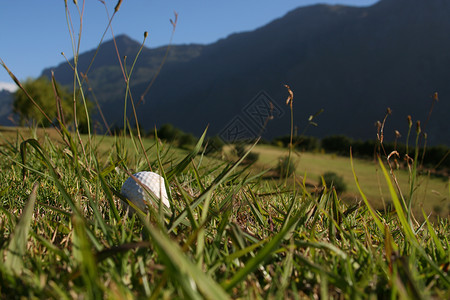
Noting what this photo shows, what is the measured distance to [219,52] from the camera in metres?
122

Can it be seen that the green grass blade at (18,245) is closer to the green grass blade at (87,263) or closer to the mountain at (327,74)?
the green grass blade at (87,263)

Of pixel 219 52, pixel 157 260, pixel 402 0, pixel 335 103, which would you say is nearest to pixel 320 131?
pixel 335 103

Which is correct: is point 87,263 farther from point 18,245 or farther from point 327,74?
point 327,74

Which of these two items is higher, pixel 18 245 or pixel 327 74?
pixel 327 74

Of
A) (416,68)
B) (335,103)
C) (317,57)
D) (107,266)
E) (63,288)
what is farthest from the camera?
(317,57)

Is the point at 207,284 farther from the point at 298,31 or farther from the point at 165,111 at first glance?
the point at 298,31

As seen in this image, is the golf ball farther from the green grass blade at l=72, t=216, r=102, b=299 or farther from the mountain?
the mountain

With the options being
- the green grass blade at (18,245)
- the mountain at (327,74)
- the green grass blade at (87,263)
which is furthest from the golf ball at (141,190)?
the mountain at (327,74)

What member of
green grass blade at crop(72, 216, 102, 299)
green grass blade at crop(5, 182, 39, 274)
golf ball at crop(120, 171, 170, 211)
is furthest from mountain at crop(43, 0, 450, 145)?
green grass blade at crop(72, 216, 102, 299)

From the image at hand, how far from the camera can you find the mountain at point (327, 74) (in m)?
65.6

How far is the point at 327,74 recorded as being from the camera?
82.4m

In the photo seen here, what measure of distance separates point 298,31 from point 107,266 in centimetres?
11563

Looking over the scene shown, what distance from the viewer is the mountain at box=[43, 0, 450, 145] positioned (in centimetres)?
6556

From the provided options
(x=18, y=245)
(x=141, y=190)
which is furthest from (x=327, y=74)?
(x=18, y=245)
